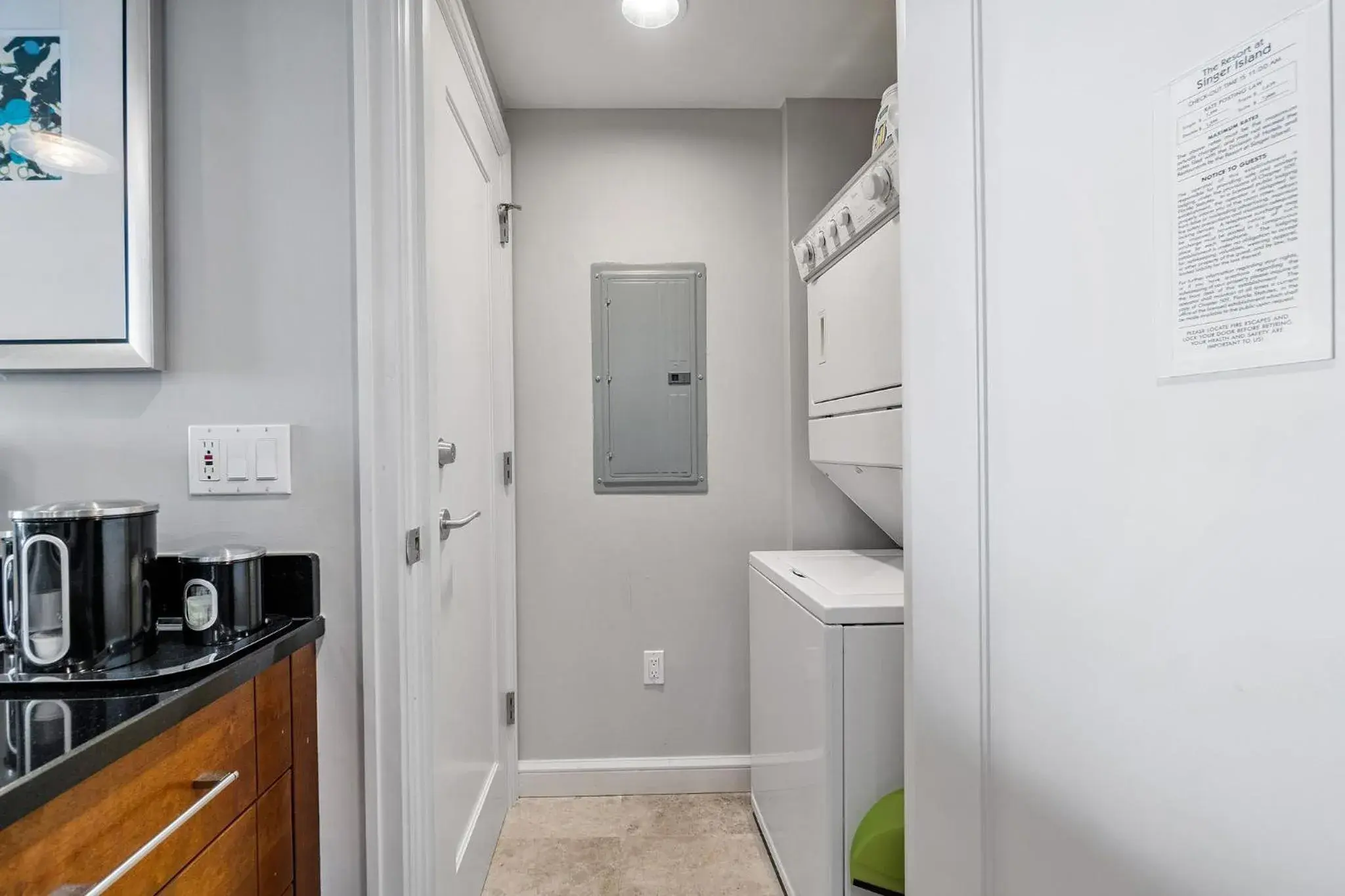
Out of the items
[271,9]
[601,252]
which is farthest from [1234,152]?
[601,252]

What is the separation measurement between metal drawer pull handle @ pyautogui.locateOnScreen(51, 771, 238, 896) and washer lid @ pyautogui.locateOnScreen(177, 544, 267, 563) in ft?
0.97

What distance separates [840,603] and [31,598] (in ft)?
4.20

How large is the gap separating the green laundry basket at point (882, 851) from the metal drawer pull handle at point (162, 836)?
111 cm

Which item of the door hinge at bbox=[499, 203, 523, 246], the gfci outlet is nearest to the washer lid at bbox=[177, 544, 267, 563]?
the door hinge at bbox=[499, 203, 523, 246]

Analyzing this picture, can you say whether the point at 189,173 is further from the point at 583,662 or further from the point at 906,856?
the point at 583,662

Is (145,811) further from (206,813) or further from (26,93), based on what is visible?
(26,93)

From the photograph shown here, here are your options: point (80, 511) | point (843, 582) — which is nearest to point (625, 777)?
point (843, 582)

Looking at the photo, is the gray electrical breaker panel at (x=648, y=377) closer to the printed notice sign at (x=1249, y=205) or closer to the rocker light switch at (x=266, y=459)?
the rocker light switch at (x=266, y=459)

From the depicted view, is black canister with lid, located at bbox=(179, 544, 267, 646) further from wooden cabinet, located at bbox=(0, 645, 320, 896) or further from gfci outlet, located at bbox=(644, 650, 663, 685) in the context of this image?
gfci outlet, located at bbox=(644, 650, 663, 685)

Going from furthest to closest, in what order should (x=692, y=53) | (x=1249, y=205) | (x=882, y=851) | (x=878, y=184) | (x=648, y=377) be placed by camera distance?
1. (x=648, y=377)
2. (x=692, y=53)
3. (x=878, y=184)
4. (x=882, y=851)
5. (x=1249, y=205)

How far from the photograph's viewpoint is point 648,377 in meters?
2.36

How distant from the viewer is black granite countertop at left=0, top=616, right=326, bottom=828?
0.61m

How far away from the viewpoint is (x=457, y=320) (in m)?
1.67

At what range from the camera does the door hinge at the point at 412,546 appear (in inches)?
47.4
